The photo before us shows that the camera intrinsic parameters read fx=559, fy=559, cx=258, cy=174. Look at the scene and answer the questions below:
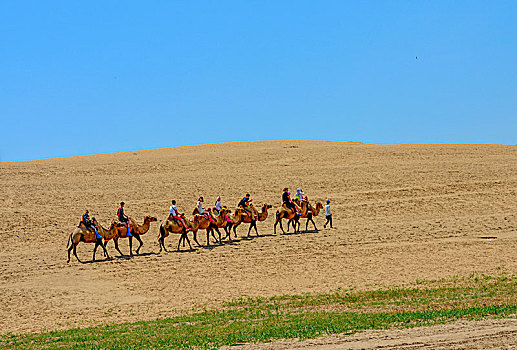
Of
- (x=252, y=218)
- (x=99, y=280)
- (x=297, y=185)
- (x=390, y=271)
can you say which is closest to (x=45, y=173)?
(x=297, y=185)

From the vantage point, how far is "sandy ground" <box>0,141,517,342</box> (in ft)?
65.2

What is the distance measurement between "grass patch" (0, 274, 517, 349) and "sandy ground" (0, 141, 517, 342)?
168 cm

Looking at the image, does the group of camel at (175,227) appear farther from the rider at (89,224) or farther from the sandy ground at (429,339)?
the sandy ground at (429,339)

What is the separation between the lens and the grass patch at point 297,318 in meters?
12.7

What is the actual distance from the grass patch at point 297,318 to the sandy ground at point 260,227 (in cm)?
168

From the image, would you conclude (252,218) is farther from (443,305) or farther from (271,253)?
(443,305)

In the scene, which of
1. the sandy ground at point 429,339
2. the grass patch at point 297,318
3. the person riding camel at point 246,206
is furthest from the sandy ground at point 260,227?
the sandy ground at point 429,339

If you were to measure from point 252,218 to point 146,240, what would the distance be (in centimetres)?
608

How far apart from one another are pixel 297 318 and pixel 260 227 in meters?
19.6

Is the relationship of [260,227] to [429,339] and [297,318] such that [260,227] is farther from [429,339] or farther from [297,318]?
[429,339]

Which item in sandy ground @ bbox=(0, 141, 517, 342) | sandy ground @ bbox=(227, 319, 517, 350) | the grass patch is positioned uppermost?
sandy ground @ bbox=(0, 141, 517, 342)

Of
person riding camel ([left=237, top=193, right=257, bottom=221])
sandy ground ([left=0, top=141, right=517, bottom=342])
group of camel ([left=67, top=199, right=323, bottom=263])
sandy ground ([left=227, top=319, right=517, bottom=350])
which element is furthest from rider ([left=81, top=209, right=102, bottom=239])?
sandy ground ([left=227, top=319, right=517, bottom=350])

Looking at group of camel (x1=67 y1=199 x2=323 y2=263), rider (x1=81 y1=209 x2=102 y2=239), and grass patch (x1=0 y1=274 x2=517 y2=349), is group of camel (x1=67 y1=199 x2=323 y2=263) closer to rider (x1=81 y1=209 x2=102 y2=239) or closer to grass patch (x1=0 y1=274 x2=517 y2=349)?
rider (x1=81 y1=209 x2=102 y2=239)

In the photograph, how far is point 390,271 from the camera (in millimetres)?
21500
